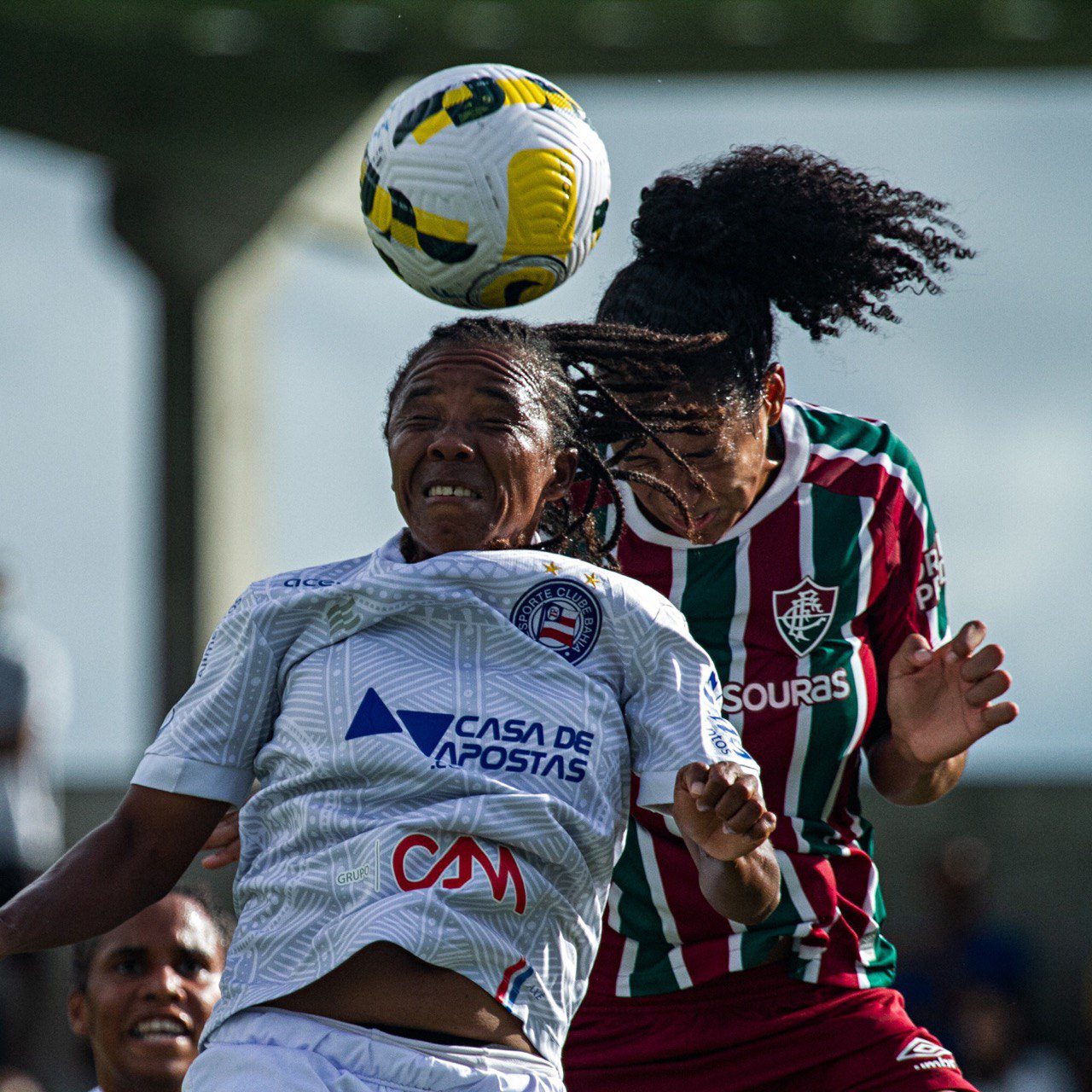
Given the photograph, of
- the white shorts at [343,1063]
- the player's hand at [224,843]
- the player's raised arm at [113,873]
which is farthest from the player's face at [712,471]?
the white shorts at [343,1063]

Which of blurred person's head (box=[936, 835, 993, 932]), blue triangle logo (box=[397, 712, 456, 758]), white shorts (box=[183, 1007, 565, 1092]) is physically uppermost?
blue triangle logo (box=[397, 712, 456, 758])

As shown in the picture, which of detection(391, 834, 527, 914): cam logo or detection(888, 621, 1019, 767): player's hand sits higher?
detection(888, 621, 1019, 767): player's hand

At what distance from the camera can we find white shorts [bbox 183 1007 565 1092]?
2980mm

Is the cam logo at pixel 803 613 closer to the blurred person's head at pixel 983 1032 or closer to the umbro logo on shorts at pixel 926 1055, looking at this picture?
the umbro logo on shorts at pixel 926 1055

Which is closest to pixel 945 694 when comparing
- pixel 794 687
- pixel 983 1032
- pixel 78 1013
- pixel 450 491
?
pixel 794 687

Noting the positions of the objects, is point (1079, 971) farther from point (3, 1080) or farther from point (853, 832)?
point (853, 832)

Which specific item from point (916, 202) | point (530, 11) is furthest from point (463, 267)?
point (530, 11)

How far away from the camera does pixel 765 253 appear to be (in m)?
4.25

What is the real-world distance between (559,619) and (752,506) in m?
0.94

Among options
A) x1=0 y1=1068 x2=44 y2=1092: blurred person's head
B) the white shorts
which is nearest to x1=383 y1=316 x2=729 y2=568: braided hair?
the white shorts

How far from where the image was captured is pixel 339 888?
3088 millimetres

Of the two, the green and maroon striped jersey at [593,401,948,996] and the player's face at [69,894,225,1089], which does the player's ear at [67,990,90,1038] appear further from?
the green and maroon striped jersey at [593,401,948,996]

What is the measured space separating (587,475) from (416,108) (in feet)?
3.14

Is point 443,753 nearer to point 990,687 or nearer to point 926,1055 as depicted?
point 990,687
